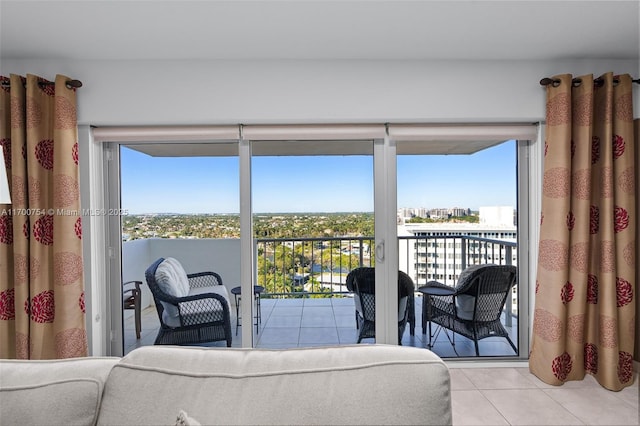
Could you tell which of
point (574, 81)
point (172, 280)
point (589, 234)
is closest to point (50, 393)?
point (172, 280)

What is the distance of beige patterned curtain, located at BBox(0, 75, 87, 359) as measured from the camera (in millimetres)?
2385

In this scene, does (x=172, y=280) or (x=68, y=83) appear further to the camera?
(x=172, y=280)

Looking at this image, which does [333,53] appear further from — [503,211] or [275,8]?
[503,211]

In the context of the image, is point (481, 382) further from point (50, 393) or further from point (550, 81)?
point (50, 393)

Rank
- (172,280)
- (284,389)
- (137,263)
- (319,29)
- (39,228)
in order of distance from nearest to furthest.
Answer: (284,389), (319,29), (39,228), (172,280), (137,263)

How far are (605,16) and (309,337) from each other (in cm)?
294

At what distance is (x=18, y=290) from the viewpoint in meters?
2.38

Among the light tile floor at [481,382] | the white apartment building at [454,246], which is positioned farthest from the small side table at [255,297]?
the white apartment building at [454,246]

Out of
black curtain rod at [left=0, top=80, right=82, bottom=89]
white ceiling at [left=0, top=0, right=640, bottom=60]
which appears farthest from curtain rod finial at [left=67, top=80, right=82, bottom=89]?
white ceiling at [left=0, top=0, right=640, bottom=60]

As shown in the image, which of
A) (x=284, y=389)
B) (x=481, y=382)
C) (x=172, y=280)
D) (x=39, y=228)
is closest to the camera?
(x=284, y=389)

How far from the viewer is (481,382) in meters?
2.54

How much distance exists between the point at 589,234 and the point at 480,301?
0.90 m

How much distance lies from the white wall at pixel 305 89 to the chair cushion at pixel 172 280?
1.13 metres

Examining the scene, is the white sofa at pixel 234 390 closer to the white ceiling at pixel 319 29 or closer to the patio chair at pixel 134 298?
the white ceiling at pixel 319 29
